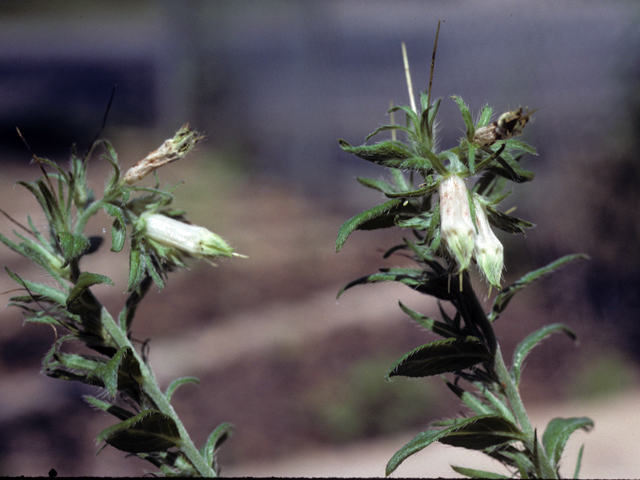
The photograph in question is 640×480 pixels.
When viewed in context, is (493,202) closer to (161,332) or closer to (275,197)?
(161,332)

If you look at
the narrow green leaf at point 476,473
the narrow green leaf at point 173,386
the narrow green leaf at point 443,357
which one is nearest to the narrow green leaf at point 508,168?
the narrow green leaf at point 443,357

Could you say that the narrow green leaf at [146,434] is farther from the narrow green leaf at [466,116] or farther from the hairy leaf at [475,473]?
the narrow green leaf at [466,116]

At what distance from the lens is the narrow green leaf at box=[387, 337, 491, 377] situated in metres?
0.67

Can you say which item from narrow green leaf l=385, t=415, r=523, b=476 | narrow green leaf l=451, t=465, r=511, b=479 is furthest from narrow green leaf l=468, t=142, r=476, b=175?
narrow green leaf l=451, t=465, r=511, b=479

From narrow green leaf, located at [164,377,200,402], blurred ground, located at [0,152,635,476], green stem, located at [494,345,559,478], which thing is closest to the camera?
green stem, located at [494,345,559,478]

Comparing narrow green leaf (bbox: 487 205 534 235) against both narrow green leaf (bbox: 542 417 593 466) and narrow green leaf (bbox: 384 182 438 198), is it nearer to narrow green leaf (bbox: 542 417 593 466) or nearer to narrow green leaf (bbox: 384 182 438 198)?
narrow green leaf (bbox: 384 182 438 198)

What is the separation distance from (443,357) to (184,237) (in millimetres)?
443

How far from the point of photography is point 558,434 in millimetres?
834

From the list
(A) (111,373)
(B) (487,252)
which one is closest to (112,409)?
(A) (111,373)

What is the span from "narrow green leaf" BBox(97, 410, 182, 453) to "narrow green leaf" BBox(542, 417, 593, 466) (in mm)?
588

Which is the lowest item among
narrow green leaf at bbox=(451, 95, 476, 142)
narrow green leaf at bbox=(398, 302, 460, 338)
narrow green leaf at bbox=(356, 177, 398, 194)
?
narrow green leaf at bbox=(398, 302, 460, 338)

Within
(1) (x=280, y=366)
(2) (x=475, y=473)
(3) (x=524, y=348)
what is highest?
(1) (x=280, y=366)

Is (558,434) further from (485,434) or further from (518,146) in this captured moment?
(518,146)

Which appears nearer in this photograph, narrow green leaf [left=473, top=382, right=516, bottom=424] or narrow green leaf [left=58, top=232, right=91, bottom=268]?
narrow green leaf [left=58, top=232, right=91, bottom=268]
